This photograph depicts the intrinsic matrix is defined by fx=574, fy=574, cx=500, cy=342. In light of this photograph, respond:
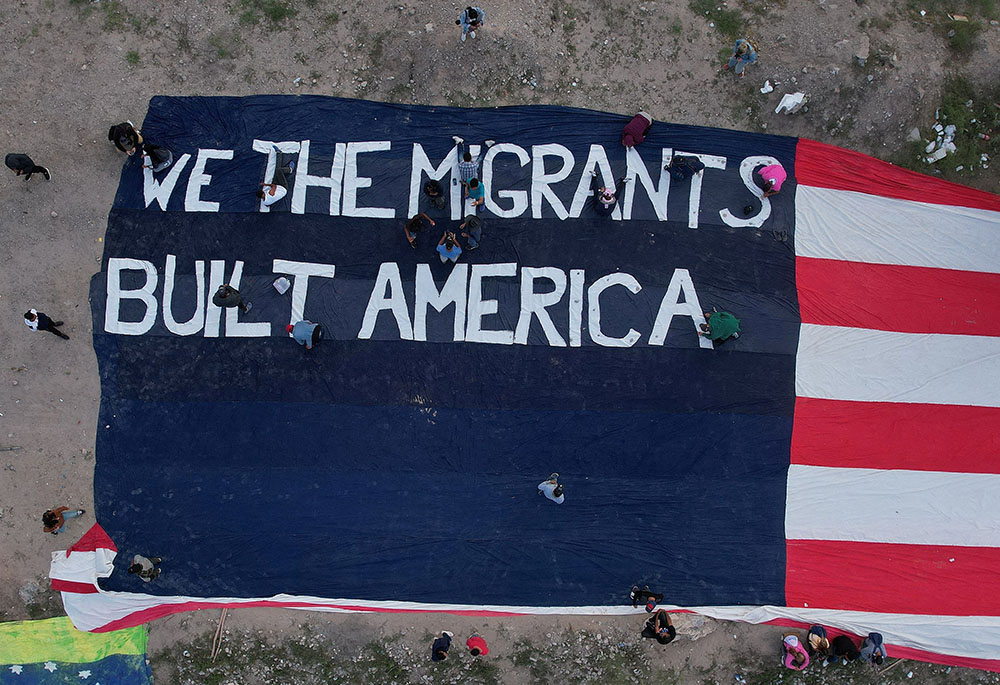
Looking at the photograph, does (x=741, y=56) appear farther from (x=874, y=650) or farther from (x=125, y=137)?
(x=125, y=137)

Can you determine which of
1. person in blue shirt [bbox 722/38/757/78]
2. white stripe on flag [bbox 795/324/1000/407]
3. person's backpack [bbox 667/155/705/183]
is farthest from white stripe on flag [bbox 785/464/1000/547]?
person in blue shirt [bbox 722/38/757/78]

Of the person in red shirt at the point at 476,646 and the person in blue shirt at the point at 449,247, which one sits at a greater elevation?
the person in blue shirt at the point at 449,247

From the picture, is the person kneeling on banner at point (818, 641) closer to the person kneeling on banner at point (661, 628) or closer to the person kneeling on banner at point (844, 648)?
the person kneeling on banner at point (844, 648)

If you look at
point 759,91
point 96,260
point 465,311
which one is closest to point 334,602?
point 465,311

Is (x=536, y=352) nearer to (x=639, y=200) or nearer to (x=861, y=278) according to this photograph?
(x=639, y=200)

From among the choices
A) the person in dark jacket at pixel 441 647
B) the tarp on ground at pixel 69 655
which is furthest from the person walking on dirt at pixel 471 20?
the tarp on ground at pixel 69 655

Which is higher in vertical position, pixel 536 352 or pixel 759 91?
pixel 759 91

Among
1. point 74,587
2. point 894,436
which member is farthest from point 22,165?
point 894,436
